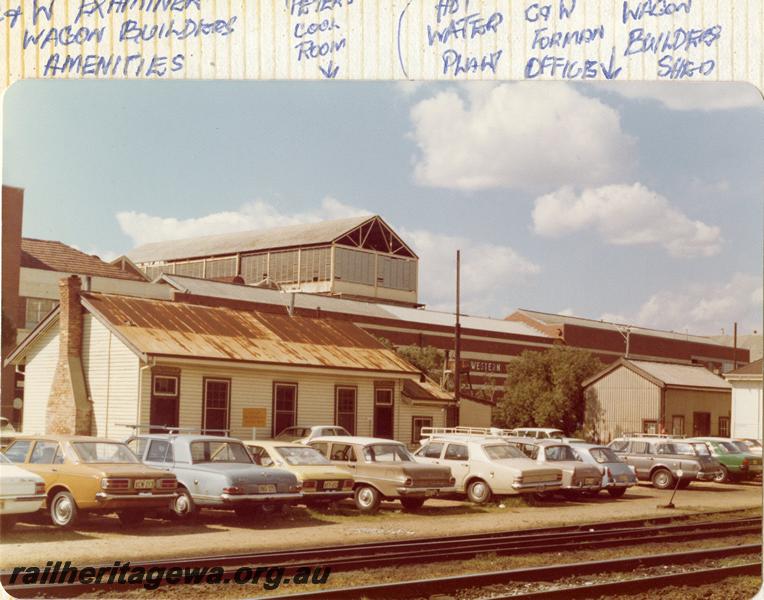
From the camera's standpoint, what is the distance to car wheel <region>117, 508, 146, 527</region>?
15.5m

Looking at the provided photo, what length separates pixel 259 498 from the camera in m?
17.0

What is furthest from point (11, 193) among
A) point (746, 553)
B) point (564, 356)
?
point (564, 356)

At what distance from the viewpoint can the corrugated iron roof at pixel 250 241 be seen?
13.1m

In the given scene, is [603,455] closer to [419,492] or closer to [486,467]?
[486,467]

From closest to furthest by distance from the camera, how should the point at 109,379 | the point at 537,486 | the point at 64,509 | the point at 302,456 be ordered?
1. the point at 64,509
2. the point at 302,456
3. the point at 109,379
4. the point at 537,486

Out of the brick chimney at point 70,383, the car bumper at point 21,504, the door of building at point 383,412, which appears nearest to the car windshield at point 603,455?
the door of building at point 383,412

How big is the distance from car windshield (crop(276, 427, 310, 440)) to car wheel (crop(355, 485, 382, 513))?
4815 millimetres

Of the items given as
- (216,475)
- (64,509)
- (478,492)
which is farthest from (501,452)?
(64,509)

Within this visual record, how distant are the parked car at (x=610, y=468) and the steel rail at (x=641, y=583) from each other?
13.1m

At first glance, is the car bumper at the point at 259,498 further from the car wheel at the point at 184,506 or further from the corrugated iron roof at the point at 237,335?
the corrugated iron roof at the point at 237,335

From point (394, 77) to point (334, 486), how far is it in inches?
475

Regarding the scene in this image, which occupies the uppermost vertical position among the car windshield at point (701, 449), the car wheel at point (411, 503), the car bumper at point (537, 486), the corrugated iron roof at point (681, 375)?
the corrugated iron roof at point (681, 375)

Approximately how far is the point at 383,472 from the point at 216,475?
440 cm

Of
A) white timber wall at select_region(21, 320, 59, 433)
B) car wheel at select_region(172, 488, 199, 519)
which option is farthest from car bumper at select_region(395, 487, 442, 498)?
white timber wall at select_region(21, 320, 59, 433)
